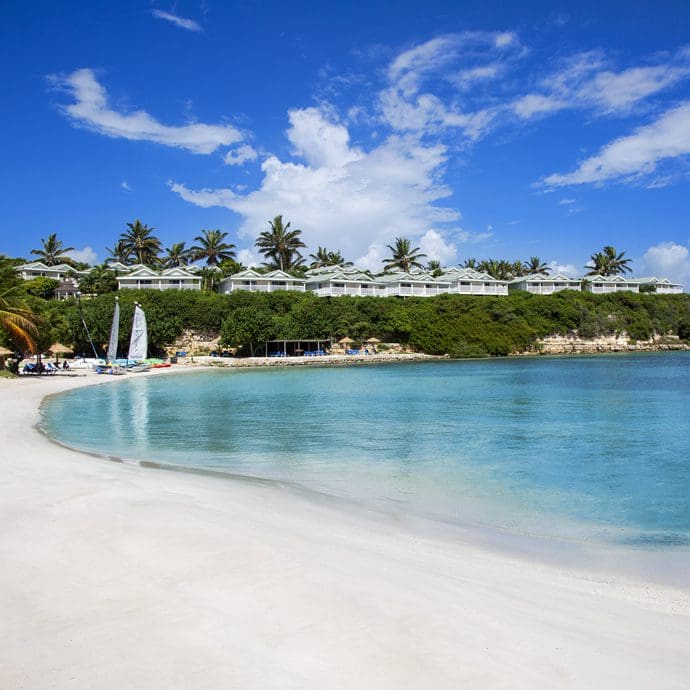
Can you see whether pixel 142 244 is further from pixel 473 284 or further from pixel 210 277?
pixel 473 284

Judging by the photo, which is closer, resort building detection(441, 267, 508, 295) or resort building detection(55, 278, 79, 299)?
resort building detection(55, 278, 79, 299)

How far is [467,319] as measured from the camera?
2581 inches

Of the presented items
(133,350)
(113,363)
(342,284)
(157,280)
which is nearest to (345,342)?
(342,284)

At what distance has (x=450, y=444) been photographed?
44.9 feet

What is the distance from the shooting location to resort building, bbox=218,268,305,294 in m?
63.0

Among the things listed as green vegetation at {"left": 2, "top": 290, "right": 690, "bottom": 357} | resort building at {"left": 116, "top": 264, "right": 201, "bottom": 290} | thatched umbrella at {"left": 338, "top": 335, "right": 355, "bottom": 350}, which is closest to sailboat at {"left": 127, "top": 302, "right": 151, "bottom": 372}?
green vegetation at {"left": 2, "top": 290, "right": 690, "bottom": 357}

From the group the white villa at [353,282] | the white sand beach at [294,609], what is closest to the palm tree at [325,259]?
the white villa at [353,282]

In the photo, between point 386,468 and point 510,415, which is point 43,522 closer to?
point 386,468

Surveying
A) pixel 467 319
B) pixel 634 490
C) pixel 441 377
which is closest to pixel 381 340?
pixel 467 319

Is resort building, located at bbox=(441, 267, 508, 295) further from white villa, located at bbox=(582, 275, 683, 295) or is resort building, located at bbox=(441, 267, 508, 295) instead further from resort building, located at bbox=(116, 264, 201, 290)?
resort building, located at bbox=(116, 264, 201, 290)

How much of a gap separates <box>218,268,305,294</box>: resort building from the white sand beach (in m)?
57.1

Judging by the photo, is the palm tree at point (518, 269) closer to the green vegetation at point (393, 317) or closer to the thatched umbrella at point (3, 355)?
the green vegetation at point (393, 317)

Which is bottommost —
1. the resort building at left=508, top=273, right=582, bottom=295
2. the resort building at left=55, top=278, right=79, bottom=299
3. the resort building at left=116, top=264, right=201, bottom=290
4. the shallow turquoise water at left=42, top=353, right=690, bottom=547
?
the shallow turquoise water at left=42, top=353, right=690, bottom=547

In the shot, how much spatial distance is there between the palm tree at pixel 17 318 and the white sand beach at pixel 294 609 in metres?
23.4
